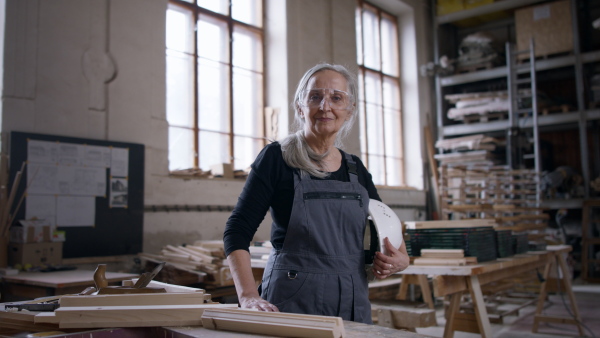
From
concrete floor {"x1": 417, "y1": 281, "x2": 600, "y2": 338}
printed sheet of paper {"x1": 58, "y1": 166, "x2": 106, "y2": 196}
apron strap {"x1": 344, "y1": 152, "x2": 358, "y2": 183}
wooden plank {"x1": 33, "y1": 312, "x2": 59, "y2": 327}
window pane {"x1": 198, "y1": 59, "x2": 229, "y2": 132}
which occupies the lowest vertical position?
concrete floor {"x1": 417, "y1": 281, "x2": 600, "y2": 338}

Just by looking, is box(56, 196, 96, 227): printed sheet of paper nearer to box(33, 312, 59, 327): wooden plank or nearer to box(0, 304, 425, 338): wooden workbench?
box(0, 304, 425, 338): wooden workbench

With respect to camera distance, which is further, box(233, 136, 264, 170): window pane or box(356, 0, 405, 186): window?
box(356, 0, 405, 186): window

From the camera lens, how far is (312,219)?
1.96 metres

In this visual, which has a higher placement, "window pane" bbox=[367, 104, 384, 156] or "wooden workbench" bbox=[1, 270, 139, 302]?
"window pane" bbox=[367, 104, 384, 156]

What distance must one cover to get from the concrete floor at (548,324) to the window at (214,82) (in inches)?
126

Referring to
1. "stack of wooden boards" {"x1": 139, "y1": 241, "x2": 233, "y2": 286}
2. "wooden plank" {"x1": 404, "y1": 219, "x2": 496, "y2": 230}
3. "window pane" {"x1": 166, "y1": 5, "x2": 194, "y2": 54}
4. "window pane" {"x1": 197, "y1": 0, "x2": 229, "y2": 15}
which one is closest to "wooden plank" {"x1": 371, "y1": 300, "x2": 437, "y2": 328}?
"wooden plank" {"x1": 404, "y1": 219, "x2": 496, "y2": 230}

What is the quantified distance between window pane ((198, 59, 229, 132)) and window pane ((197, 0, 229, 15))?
719 mm

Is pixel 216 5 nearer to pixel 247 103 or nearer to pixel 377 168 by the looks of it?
pixel 247 103

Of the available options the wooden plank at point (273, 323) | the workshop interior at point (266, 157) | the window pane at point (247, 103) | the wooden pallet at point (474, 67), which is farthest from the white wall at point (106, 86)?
the wooden pallet at point (474, 67)

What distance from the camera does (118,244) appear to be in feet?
16.5

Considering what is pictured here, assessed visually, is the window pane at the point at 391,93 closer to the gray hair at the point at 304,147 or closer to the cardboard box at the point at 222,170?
the cardboard box at the point at 222,170

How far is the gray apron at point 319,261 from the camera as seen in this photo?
1.93 meters

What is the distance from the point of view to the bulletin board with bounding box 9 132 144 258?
446 centimetres

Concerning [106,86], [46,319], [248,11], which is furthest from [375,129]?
[46,319]
